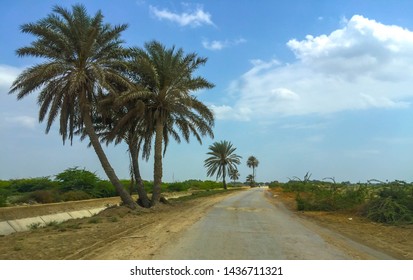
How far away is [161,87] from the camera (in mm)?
27547

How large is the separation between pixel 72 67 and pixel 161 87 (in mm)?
6374

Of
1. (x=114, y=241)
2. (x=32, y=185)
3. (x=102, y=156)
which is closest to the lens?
(x=114, y=241)

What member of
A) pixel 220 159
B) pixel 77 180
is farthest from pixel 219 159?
pixel 77 180

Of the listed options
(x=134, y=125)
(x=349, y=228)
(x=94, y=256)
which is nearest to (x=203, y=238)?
(x=94, y=256)

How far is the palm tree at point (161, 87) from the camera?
26438mm

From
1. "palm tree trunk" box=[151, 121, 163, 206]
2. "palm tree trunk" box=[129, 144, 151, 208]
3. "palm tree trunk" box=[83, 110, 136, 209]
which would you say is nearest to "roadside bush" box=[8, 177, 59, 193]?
"palm tree trunk" box=[129, 144, 151, 208]

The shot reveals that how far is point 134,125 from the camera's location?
28156mm

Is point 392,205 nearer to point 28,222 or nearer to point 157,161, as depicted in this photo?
point 157,161

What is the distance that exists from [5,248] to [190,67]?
19.2 meters

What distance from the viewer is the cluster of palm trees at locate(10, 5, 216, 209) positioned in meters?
22.3

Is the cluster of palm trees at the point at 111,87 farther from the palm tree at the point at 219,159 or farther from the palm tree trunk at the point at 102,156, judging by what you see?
the palm tree at the point at 219,159

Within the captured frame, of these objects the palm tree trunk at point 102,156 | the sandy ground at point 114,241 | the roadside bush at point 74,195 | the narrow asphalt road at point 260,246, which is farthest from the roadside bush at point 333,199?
the roadside bush at point 74,195

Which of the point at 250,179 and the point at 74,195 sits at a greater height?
the point at 250,179

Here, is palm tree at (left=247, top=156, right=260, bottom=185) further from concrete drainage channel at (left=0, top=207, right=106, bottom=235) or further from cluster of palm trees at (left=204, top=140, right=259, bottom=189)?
concrete drainage channel at (left=0, top=207, right=106, bottom=235)
